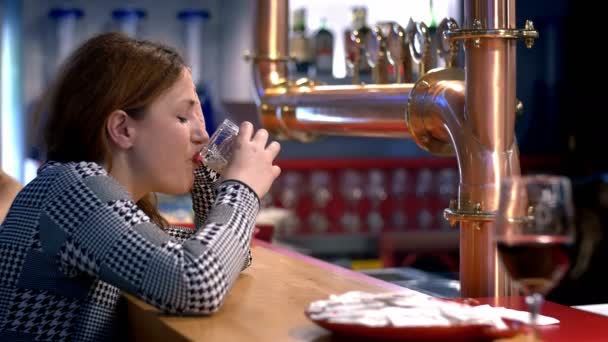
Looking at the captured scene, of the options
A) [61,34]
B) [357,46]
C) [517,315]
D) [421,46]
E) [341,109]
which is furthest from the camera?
[61,34]

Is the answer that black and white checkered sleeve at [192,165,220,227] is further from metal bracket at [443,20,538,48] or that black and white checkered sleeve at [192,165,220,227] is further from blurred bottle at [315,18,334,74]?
blurred bottle at [315,18,334,74]

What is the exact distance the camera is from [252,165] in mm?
1516

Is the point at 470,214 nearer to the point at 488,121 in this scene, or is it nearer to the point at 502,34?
the point at 488,121

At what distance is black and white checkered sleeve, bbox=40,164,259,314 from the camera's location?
51.6 inches

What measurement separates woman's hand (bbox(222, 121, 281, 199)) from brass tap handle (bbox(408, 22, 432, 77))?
0.54 meters

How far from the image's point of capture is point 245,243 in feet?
4.76

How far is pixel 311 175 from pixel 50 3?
5.16 feet

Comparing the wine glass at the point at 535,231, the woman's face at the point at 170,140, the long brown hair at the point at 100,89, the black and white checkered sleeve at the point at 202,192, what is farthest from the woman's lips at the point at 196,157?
the wine glass at the point at 535,231

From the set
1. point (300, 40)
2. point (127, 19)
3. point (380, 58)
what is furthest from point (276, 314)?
point (127, 19)

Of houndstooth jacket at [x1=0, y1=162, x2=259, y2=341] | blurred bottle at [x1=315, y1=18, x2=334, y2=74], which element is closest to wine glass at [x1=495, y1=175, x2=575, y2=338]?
houndstooth jacket at [x1=0, y1=162, x2=259, y2=341]

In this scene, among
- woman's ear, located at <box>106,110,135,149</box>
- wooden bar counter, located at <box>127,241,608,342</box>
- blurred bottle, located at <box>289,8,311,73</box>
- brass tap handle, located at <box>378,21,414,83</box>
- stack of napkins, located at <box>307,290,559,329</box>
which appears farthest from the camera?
blurred bottle, located at <box>289,8,311,73</box>

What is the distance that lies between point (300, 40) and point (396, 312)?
3.46 meters

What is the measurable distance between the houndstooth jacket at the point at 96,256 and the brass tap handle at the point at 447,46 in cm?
48

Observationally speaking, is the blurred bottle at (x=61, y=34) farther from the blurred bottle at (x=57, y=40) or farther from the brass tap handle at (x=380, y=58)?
the brass tap handle at (x=380, y=58)
